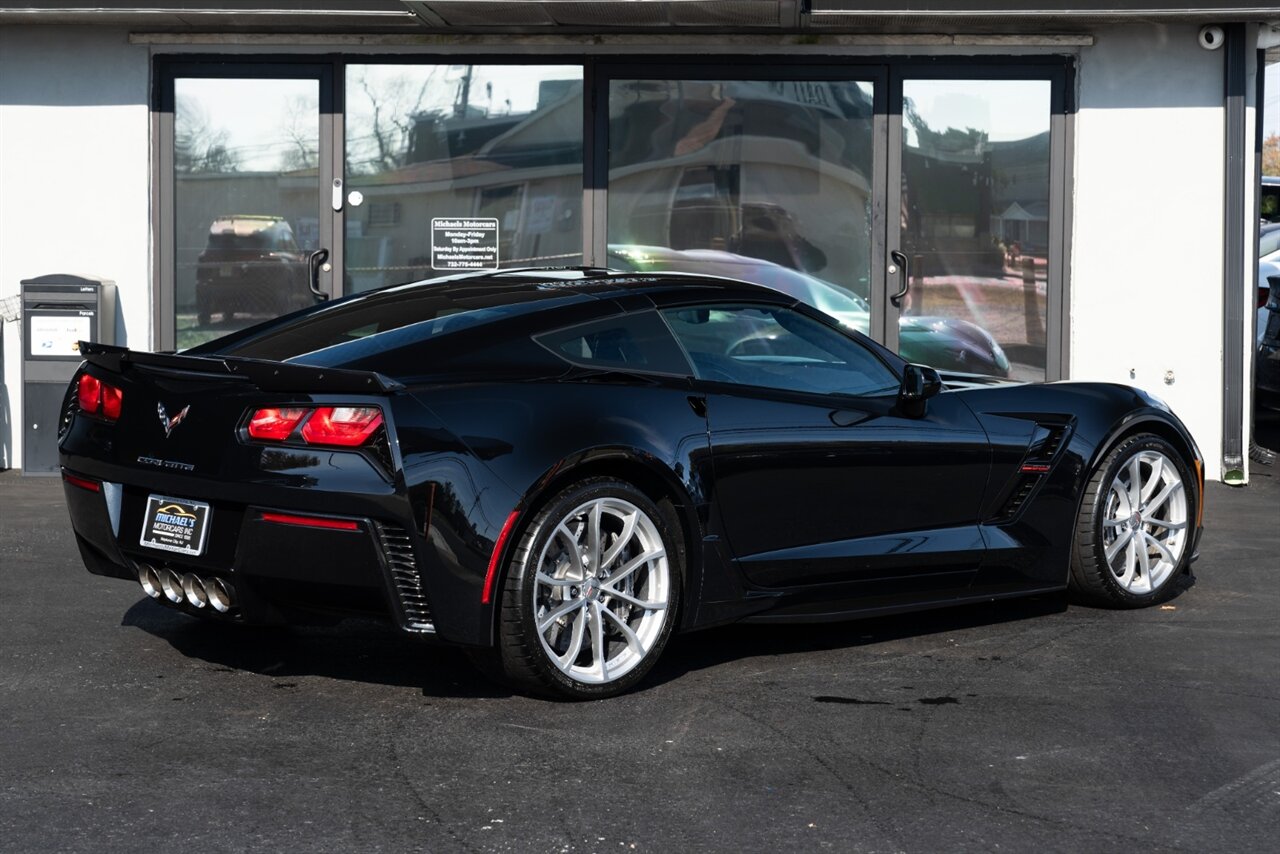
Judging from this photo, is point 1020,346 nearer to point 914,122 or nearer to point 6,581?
point 914,122

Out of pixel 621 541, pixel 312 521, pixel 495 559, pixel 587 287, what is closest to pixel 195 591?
pixel 312 521

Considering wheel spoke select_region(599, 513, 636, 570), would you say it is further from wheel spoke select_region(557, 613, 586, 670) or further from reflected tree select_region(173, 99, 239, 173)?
reflected tree select_region(173, 99, 239, 173)

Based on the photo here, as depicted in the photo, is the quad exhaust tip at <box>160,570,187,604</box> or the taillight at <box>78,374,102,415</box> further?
the taillight at <box>78,374,102,415</box>

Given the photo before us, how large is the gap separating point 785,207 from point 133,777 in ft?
24.1

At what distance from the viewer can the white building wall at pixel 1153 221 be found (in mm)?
10656

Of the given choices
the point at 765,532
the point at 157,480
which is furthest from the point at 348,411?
the point at 765,532

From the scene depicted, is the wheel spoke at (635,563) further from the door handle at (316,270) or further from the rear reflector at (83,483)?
the door handle at (316,270)

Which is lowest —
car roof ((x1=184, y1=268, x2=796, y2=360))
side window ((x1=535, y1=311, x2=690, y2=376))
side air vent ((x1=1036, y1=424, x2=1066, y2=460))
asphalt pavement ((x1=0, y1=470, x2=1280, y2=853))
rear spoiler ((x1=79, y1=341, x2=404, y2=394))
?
asphalt pavement ((x1=0, y1=470, x2=1280, y2=853))

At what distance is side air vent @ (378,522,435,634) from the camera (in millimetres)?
4672

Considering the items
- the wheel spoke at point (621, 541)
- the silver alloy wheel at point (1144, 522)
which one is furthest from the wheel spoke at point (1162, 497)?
the wheel spoke at point (621, 541)

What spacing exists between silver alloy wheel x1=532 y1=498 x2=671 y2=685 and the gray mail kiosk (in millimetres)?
6255

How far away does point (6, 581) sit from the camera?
6980mm

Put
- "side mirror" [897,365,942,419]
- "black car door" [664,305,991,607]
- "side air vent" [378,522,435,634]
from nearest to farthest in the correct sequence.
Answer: "side air vent" [378,522,435,634] → "black car door" [664,305,991,607] → "side mirror" [897,365,942,419]

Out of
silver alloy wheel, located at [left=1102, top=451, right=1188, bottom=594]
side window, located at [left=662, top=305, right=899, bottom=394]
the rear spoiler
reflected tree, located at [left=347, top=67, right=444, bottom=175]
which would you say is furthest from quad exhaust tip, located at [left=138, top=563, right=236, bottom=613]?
reflected tree, located at [left=347, top=67, right=444, bottom=175]
